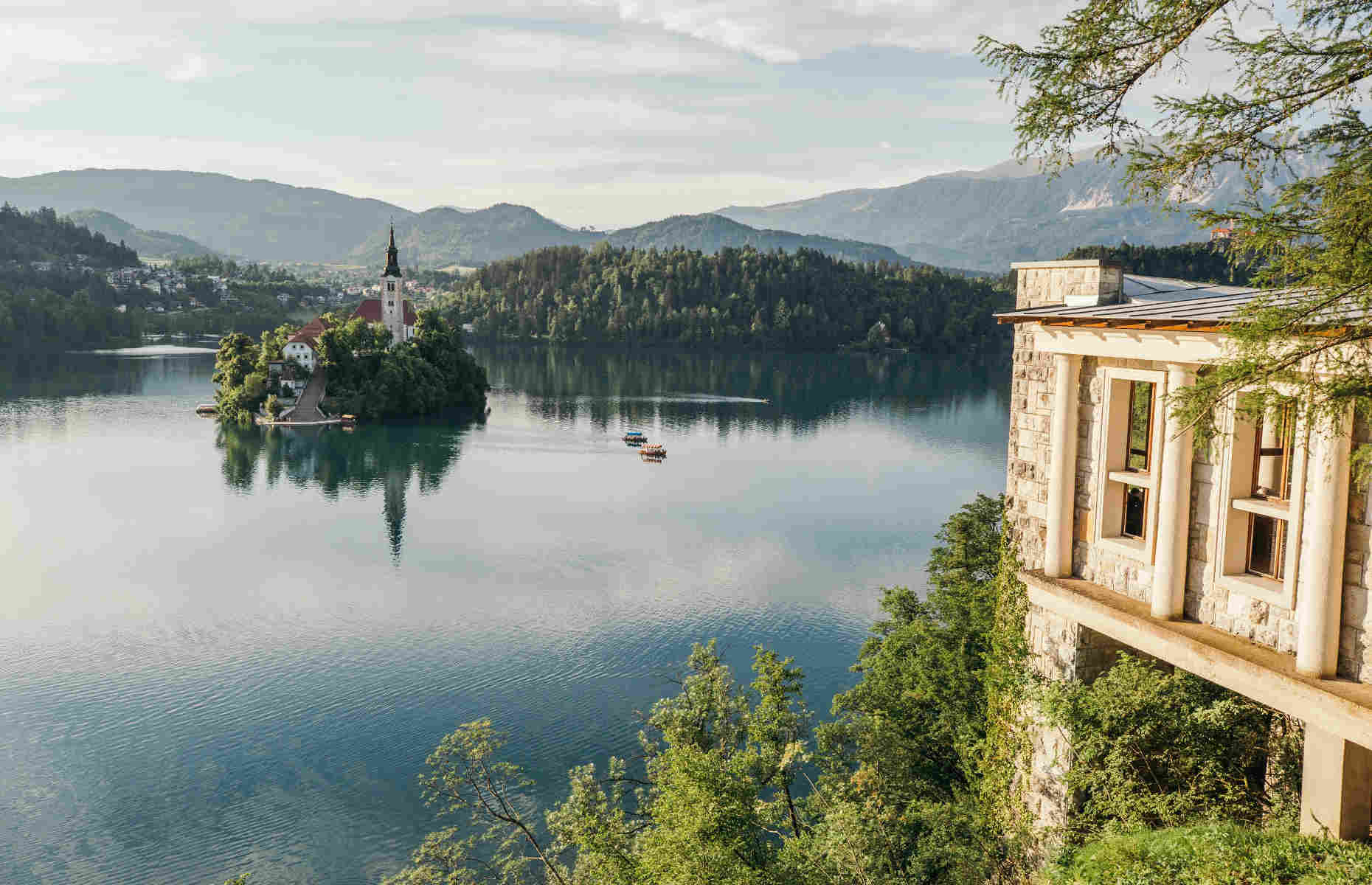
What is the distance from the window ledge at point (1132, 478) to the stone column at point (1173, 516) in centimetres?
25

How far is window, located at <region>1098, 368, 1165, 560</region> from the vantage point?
1214cm

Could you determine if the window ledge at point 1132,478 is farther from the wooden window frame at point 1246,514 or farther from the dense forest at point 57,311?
the dense forest at point 57,311

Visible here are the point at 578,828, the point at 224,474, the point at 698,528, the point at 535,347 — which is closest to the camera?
the point at 578,828

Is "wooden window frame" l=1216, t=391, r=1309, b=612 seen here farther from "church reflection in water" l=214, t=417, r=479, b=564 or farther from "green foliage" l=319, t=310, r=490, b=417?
"green foliage" l=319, t=310, r=490, b=417

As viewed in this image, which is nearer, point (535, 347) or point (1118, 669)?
point (1118, 669)

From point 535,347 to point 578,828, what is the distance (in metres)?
159

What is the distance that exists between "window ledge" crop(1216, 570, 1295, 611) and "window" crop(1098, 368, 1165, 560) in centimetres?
114

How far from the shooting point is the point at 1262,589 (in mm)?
10625

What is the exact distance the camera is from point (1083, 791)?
12.9 m

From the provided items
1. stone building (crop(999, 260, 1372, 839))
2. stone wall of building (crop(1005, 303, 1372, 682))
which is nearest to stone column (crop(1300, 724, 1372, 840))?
stone building (crop(999, 260, 1372, 839))

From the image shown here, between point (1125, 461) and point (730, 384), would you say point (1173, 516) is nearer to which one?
point (1125, 461)

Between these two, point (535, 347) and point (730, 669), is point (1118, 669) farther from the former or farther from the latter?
point (535, 347)

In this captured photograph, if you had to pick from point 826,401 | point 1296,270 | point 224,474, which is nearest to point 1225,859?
point 1296,270

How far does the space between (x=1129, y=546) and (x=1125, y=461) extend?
1021mm
